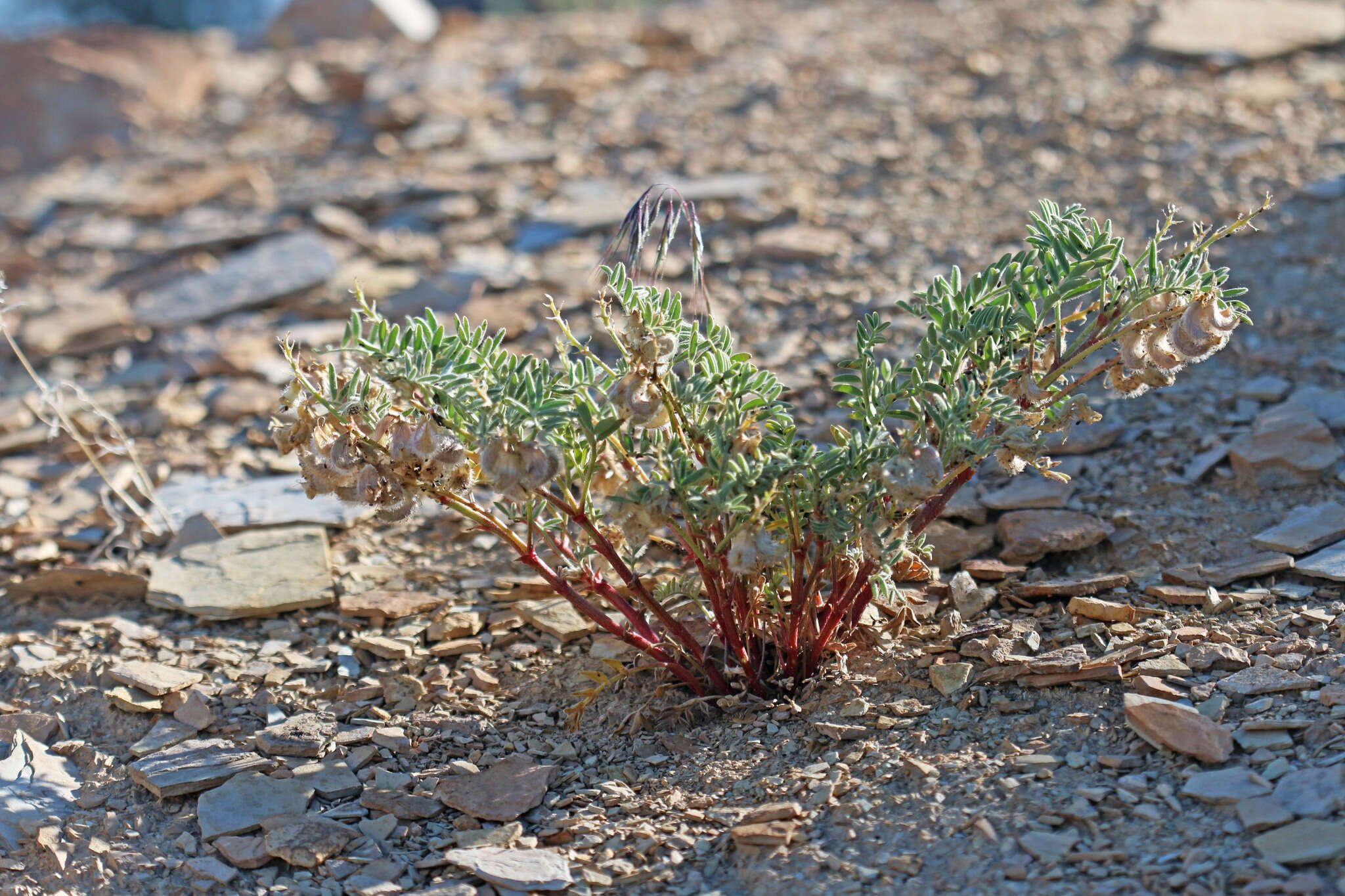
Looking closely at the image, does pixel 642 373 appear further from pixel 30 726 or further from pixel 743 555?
pixel 30 726

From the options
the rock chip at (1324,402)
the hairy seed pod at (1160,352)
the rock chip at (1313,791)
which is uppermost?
the hairy seed pod at (1160,352)

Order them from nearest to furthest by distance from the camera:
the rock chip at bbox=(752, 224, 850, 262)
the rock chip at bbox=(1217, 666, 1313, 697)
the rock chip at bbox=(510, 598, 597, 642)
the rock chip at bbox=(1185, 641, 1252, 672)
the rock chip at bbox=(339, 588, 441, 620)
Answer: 1. the rock chip at bbox=(1217, 666, 1313, 697)
2. the rock chip at bbox=(1185, 641, 1252, 672)
3. the rock chip at bbox=(510, 598, 597, 642)
4. the rock chip at bbox=(339, 588, 441, 620)
5. the rock chip at bbox=(752, 224, 850, 262)

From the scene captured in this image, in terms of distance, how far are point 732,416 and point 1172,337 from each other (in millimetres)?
786

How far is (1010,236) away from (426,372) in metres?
3.11

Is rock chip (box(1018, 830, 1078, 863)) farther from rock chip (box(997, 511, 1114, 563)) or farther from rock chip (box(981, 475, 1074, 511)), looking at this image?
rock chip (box(981, 475, 1074, 511))

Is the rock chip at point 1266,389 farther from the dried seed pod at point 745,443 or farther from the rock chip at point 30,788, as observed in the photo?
the rock chip at point 30,788

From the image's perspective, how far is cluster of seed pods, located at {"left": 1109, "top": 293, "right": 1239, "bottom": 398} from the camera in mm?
2045

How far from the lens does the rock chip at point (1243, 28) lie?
5.93 meters

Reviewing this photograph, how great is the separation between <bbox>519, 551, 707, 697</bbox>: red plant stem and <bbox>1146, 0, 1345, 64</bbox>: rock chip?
488 centimetres

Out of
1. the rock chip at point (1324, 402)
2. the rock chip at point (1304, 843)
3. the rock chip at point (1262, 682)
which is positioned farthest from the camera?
the rock chip at point (1324, 402)

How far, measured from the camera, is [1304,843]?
1880 mm

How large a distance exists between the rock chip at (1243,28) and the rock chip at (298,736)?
5.33 meters

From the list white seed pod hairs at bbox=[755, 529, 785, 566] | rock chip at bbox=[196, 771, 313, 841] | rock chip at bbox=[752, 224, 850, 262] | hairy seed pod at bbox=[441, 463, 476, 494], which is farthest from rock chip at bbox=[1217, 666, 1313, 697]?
rock chip at bbox=[752, 224, 850, 262]

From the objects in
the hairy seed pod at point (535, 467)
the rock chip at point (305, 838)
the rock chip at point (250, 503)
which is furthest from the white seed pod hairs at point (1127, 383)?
the rock chip at point (250, 503)
